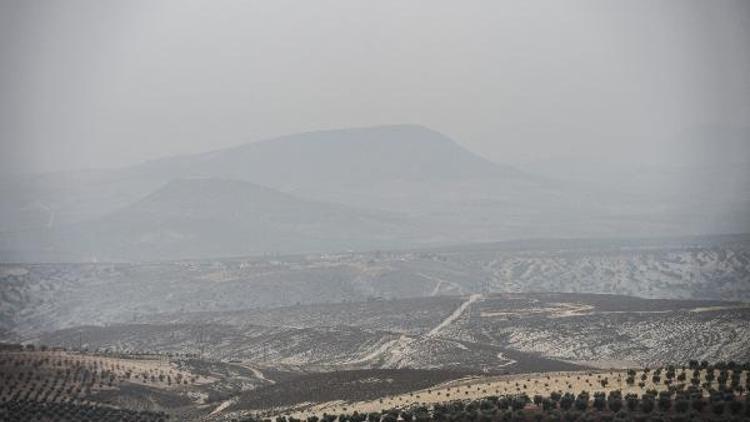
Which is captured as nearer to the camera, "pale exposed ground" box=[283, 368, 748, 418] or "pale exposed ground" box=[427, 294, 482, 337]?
"pale exposed ground" box=[283, 368, 748, 418]

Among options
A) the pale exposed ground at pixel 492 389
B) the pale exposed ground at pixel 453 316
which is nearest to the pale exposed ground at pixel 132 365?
the pale exposed ground at pixel 492 389

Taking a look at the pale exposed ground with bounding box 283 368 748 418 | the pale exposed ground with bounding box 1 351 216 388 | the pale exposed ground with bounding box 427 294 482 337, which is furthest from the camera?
the pale exposed ground with bounding box 427 294 482 337

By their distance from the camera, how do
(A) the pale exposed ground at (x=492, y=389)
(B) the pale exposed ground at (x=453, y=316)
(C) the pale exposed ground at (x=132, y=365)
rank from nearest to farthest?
1. (A) the pale exposed ground at (x=492, y=389)
2. (C) the pale exposed ground at (x=132, y=365)
3. (B) the pale exposed ground at (x=453, y=316)

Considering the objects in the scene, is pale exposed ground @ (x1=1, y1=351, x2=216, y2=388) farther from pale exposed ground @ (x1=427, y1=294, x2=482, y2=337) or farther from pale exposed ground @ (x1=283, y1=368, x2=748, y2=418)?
pale exposed ground @ (x1=427, y1=294, x2=482, y2=337)

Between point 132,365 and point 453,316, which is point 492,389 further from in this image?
point 453,316

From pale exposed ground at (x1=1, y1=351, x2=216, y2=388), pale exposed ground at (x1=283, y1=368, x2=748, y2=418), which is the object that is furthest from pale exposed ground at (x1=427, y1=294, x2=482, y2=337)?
pale exposed ground at (x1=283, y1=368, x2=748, y2=418)

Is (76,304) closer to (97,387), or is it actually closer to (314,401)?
(97,387)

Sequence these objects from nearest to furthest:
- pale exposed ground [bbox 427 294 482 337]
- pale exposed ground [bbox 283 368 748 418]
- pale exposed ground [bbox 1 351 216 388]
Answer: pale exposed ground [bbox 283 368 748 418] → pale exposed ground [bbox 1 351 216 388] → pale exposed ground [bbox 427 294 482 337]

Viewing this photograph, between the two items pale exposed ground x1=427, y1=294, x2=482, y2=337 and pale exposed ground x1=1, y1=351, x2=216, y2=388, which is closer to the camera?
pale exposed ground x1=1, y1=351, x2=216, y2=388

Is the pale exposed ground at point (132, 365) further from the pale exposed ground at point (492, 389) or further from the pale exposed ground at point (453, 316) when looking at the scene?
the pale exposed ground at point (453, 316)
